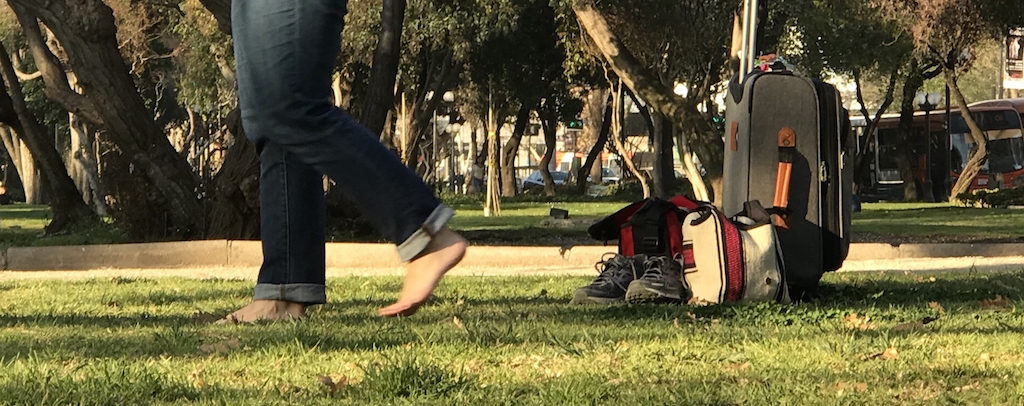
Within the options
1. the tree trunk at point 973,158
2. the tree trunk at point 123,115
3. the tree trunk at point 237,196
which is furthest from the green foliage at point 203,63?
the tree trunk at point 237,196

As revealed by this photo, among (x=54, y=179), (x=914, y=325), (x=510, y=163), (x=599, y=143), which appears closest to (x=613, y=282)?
(x=914, y=325)

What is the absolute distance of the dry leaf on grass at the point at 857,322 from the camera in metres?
4.91

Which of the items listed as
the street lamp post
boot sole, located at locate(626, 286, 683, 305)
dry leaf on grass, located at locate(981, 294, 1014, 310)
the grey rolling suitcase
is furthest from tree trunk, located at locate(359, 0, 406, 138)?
the street lamp post

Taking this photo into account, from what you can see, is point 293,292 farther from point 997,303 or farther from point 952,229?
point 952,229

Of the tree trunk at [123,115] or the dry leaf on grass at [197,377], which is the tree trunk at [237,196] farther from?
the dry leaf on grass at [197,377]

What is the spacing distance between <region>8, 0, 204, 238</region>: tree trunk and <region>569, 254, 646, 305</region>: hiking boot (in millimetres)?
7603

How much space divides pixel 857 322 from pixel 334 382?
85.7 inches

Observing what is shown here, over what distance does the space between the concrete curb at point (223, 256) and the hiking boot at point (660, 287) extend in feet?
17.7

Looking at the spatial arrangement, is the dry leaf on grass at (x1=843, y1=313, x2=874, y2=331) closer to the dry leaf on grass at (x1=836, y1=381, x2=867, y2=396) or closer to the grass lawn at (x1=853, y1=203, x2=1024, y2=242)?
the dry leaf on grass at (x1=836, y1=381, x2=867, y2=396)

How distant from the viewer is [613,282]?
6250mm

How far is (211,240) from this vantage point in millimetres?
12508

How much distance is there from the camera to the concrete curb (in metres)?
11.8

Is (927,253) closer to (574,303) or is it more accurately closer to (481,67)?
(574,303)

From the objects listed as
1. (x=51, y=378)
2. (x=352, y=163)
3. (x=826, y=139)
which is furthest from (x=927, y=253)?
(x=51, y=378)
